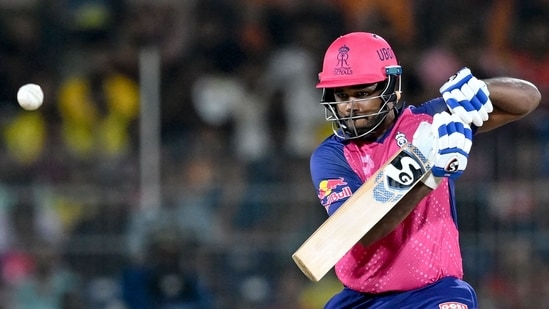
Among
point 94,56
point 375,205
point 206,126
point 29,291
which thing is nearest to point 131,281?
point 29,291

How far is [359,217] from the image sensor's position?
455cm

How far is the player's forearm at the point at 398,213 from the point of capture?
180 inches

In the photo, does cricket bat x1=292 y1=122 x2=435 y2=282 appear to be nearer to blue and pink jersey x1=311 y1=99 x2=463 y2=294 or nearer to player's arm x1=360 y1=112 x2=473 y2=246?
player's arm x1=360 y1=112 x2=473 y2=246

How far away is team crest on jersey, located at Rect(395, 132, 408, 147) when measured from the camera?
488cm

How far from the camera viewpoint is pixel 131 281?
852cm

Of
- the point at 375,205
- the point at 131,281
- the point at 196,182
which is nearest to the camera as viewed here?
the point at 375,205

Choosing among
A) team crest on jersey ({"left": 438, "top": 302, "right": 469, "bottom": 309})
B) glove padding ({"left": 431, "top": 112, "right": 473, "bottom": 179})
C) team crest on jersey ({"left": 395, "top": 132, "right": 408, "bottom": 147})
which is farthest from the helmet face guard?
team crest on jersey ({"left": 438, "top": 302, "right": 469, "bottom": 309})

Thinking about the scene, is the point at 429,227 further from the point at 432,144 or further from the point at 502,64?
the point at 502,64

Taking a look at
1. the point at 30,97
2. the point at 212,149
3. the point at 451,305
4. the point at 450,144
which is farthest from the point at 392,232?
the point at 212,149

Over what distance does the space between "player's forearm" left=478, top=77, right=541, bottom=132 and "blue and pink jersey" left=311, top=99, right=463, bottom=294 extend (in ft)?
0.89

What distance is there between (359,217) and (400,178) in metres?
0.21

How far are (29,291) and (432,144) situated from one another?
510cm

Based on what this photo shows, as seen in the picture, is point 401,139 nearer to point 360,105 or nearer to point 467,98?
point 360,105

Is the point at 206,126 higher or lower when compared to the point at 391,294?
higher
